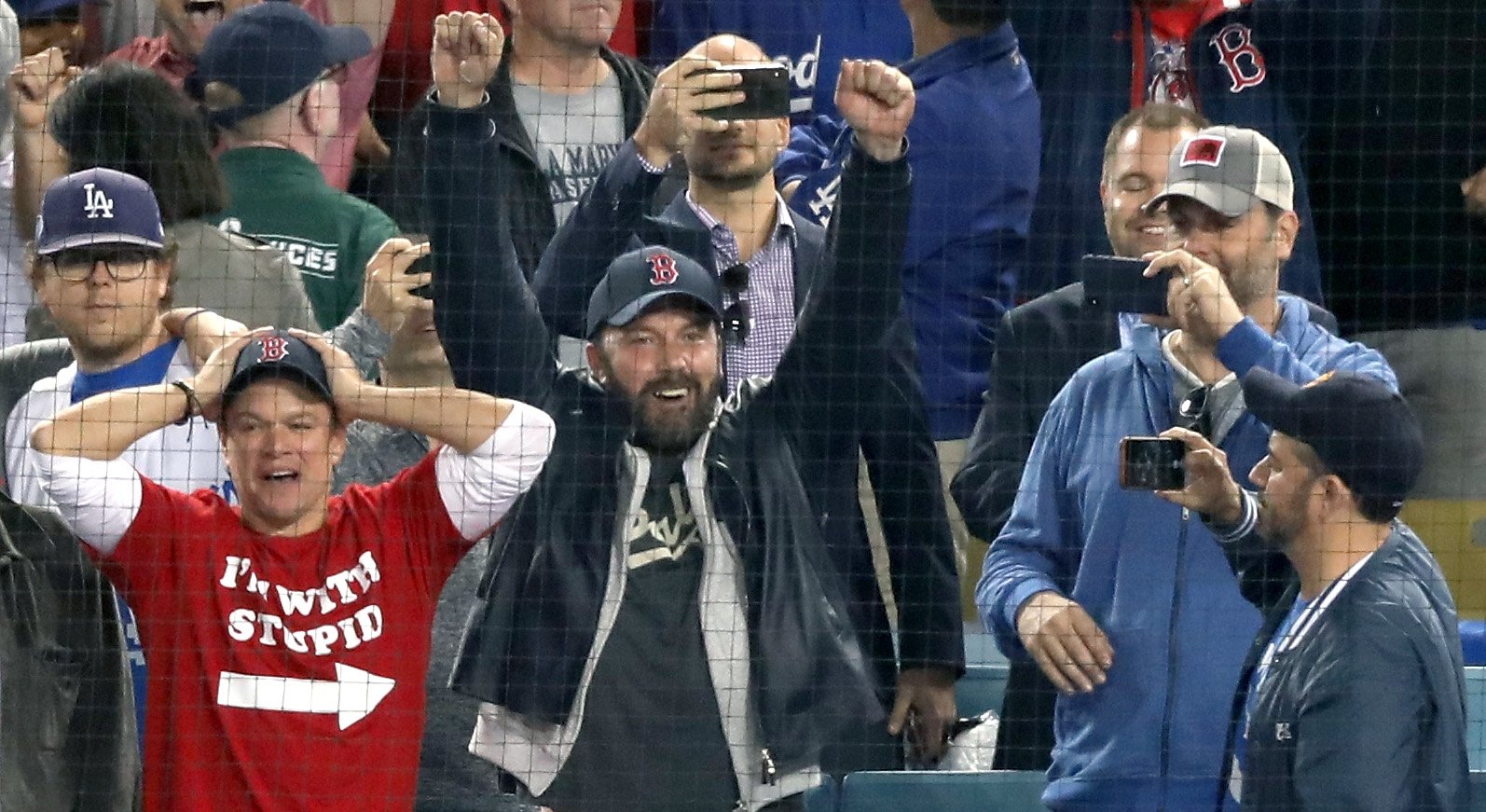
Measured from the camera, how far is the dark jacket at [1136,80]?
506 cm

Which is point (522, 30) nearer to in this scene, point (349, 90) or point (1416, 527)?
point (349, 90)

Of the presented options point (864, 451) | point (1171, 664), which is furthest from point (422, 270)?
point (1171, 664)

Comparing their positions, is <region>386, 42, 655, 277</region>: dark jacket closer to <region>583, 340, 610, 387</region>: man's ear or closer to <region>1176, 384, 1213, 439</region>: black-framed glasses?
<region>583, 340, 610, 387</region>: man's ear

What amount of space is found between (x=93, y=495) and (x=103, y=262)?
542 millimetres

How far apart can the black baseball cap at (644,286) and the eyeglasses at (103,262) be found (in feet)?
2.52

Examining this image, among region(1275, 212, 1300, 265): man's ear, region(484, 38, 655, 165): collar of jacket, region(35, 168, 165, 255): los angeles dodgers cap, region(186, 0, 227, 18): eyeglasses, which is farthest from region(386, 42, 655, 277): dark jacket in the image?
region(1275, 212, 1300, 265): man's ear

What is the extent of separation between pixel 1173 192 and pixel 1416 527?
1162 millimetres

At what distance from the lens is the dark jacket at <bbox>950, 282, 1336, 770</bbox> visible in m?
4.58

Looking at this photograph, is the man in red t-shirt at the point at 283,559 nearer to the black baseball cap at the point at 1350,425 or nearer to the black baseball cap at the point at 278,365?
the black baseball cap at the point at 278,365

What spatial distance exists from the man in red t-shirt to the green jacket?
757mm

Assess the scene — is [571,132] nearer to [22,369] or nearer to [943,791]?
[22,369]

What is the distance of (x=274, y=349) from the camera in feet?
13.4

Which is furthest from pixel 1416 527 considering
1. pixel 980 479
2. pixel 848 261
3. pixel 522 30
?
pixel 522 30

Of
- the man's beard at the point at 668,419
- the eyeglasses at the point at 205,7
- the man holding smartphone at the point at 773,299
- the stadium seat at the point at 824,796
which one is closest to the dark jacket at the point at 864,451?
the man holding smartphone at the point at 773,299
